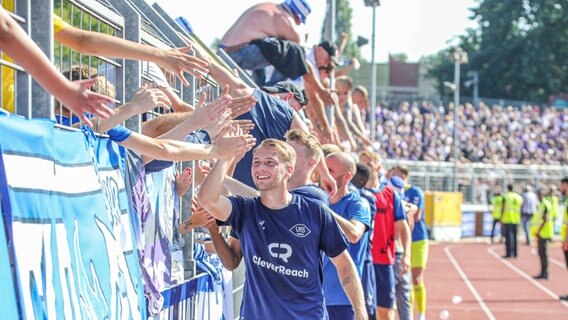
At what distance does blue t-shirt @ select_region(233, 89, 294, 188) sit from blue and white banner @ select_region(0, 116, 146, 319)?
2.57 meters

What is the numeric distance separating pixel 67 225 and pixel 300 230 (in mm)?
2245

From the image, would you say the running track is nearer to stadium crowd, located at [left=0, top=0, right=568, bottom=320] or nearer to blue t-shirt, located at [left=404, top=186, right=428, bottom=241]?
blue t-shirt, located at [left=404, top=186, right=428, bottom=241]

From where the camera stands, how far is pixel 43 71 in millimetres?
3289

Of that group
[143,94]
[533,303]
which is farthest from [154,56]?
[533,303]

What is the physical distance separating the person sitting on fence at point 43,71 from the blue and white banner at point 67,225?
292 mm

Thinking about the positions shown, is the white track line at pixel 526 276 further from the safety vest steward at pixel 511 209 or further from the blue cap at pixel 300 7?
the blue cap at pixel 300 7

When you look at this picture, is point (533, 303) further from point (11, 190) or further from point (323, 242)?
point (11, 190)

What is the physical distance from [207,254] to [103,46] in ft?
10.1

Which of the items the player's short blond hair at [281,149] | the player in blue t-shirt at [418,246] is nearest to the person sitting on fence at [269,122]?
the player's short blond hair at [281,149]

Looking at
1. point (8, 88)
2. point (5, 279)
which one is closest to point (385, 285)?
point (8, 88)

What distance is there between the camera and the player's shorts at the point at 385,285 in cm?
1109

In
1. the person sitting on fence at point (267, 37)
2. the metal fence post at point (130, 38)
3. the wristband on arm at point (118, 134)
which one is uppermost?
A: the person sitting on fence at point (267, 37)

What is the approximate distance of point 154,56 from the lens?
15.5 feet

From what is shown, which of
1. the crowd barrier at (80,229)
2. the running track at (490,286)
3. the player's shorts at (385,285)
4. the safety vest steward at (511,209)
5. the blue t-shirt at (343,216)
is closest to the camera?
the crowd barrier at (80,229)
